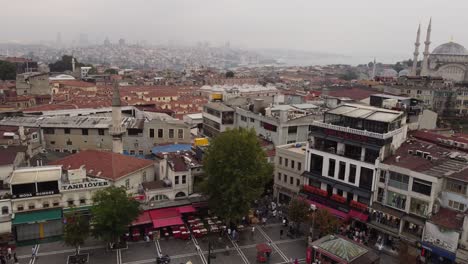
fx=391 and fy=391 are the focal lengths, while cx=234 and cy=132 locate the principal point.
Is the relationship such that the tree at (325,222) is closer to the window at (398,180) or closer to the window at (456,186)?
the window at (398,180)

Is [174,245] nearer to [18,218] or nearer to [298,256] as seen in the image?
[298,256]

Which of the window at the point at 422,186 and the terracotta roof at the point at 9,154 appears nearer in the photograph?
the window at the point at 422,186

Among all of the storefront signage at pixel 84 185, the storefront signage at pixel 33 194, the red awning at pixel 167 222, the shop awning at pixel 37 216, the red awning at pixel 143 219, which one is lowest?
the red awning at pixel 167 222

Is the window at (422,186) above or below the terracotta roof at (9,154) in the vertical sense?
above

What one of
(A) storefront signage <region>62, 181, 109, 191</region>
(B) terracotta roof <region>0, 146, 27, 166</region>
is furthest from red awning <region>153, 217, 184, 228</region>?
(B) terracotta roof <region>0, 146, 27, 166</region>

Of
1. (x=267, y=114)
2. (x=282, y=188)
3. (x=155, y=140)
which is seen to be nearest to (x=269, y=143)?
(x=267, y=114)

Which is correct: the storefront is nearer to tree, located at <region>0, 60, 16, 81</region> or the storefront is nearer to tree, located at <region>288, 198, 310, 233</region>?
tree, located at <region>288, 198, 310, 233</region>

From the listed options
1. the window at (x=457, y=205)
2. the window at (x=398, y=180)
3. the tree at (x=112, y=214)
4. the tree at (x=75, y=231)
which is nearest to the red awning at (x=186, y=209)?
the tree at (x=112, y=214)

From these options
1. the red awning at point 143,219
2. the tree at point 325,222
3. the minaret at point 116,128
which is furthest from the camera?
the minaret at point 116,128
